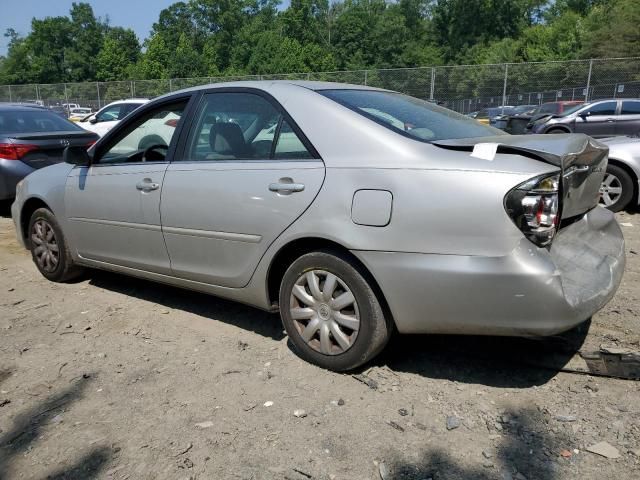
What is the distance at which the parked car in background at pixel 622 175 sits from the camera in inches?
254

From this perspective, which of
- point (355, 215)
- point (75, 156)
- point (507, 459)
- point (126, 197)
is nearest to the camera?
point (507, 459)

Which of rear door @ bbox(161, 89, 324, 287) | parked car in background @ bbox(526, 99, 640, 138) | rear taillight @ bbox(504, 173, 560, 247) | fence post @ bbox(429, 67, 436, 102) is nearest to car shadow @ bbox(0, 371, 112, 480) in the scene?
rear door @ bbox(161, 89, 324, 287)

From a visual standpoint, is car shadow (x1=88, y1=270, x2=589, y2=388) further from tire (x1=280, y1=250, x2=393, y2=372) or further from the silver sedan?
the silver sedan

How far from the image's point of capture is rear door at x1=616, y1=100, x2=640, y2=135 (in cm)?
1448

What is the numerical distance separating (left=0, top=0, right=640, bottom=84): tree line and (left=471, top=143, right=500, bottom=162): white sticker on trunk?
55.7 metres

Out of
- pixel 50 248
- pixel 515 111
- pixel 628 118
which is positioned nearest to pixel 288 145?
pixel 50 248

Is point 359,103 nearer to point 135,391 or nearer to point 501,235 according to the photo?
point 501,235

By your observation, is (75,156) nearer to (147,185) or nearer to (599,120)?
(147,185)

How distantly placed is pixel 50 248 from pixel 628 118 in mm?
14616

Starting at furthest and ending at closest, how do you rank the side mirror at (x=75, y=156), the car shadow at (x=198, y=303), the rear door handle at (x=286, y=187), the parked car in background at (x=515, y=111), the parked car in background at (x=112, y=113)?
the parked car in background at (x=515, y=111) < the parked car in background at (x=112, y=113) < the side mirror at (x=75, y=156) < the car shadow at (x=198, y=303) < the rear door handle at (x=286, y=187)

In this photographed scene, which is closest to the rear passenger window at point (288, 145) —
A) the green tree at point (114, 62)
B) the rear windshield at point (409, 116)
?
the rear windshield at point (409, 116)

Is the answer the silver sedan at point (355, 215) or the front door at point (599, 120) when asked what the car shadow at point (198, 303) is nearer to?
the silver sedan at point (355, 215)

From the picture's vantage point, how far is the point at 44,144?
7145 mm

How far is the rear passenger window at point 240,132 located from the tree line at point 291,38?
5458 centimetres
